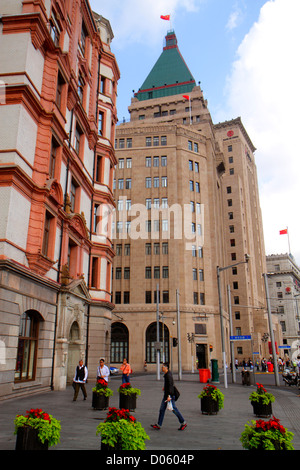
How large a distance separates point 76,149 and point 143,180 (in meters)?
33.8

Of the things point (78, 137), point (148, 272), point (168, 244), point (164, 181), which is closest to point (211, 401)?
point (78, 137)

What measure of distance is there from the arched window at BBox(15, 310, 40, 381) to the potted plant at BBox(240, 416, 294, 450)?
1264cm

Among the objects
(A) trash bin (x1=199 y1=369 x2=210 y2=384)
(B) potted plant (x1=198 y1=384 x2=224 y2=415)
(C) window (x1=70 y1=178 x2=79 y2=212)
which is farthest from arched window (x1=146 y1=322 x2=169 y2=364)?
(B) potted plant (x1=198 y1=384 x2=224 y2=415)

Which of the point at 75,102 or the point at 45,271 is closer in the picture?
the point at 45,271

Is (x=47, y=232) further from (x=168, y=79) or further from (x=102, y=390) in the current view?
(x=168, y=79)

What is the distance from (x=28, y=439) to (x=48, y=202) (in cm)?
1351

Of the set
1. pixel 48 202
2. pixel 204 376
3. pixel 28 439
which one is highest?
pixel 48 202

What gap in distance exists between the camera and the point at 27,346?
17125 mm

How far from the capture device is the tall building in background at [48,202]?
15656 millimetres

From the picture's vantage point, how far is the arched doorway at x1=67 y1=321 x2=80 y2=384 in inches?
904

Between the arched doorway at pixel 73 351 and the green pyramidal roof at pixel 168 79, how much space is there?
6519 centimetres
